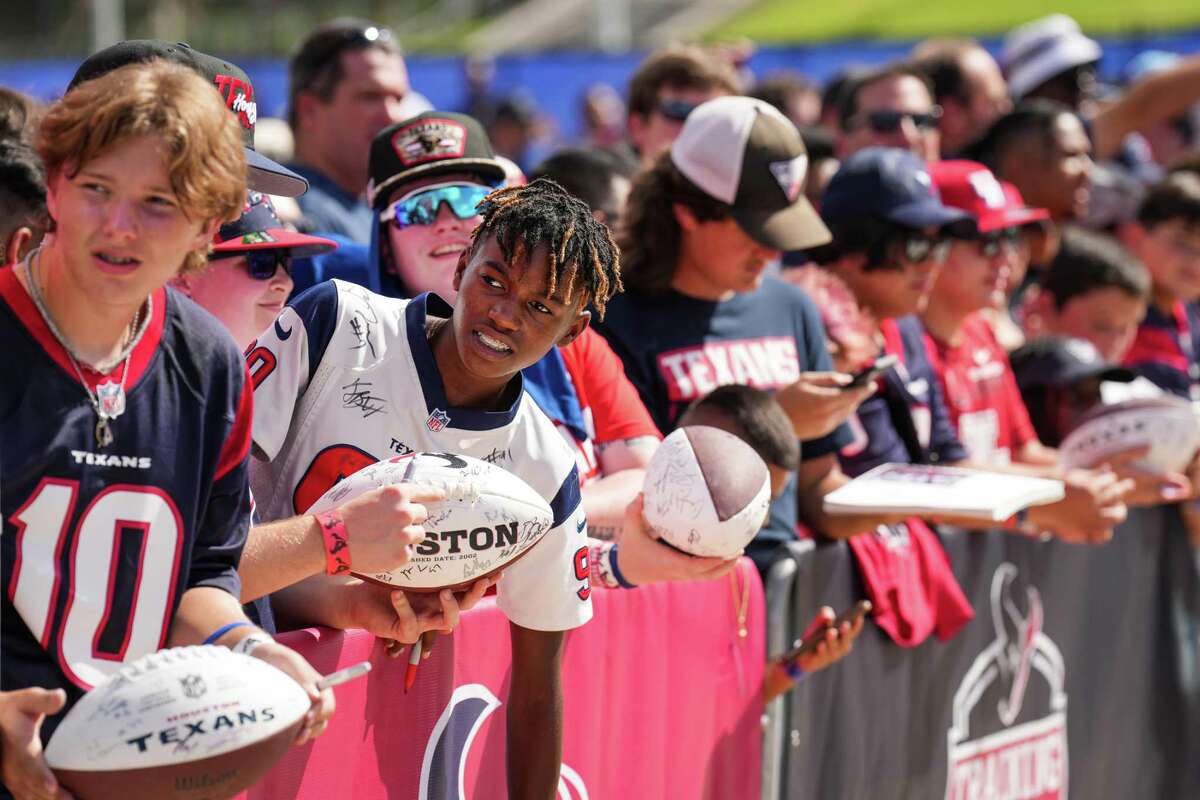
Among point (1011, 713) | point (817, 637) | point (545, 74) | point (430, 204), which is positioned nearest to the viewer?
point (430, 204)

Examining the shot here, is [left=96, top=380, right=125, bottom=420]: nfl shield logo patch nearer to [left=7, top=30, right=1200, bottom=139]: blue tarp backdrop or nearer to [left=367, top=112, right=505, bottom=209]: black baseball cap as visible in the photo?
[left=367, top=112, right=505, bottom=209]: black baseball cap

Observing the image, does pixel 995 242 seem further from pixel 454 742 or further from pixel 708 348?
pixel 454 742

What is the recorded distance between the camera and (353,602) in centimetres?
325

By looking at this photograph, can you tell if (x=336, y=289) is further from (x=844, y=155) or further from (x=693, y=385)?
(x=844, y=155)

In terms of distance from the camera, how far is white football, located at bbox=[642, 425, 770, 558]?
12.6 ft

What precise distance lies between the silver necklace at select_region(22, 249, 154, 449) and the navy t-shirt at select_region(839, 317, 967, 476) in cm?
327

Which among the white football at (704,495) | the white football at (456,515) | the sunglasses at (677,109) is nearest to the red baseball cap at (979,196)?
the sunglasses at (677,109)

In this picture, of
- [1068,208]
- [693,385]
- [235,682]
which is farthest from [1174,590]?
[235,682]

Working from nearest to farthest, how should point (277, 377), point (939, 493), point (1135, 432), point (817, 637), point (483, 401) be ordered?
point (277, 377) → point (483, 401) → point (817, 637) → point (939, 493) → point (1135, 432)

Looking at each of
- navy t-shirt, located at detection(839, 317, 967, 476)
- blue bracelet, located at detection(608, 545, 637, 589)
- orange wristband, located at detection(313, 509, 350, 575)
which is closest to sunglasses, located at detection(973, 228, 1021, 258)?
navy t-shirt, located at detection(839, 317, 967, 476)

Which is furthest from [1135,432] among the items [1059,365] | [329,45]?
[329,45]

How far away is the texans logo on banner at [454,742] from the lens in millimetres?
3656

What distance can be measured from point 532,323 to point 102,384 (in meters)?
1.07

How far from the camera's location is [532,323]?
11.3 feet
